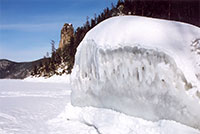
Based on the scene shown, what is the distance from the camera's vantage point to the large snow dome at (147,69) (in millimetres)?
2787

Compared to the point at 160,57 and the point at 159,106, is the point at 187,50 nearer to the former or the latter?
the point at 160,57

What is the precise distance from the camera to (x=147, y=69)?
3273mm

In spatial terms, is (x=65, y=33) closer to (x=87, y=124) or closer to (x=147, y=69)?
(x=87, y=124)

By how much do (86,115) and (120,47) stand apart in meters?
2.15

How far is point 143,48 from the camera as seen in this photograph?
3.27 metres

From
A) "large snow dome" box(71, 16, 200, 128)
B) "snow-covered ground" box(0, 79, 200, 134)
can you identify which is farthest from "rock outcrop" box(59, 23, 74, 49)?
"large snow dome" box(71, 16, 200, 128)

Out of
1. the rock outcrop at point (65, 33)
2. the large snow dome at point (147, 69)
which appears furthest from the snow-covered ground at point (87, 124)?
the rock outcrop at point (65, 33)

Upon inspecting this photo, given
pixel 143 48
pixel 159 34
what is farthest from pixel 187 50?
pixel 143 48

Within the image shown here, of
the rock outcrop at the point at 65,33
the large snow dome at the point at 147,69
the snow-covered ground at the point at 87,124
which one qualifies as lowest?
the snow-covered ground at the point at 87,124

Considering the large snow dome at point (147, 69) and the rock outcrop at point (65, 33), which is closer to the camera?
the large snow dome at point (147, 69)

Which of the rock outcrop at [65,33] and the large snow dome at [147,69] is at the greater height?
the rock outcrop at [65,33]

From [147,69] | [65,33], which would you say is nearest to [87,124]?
[147,69]

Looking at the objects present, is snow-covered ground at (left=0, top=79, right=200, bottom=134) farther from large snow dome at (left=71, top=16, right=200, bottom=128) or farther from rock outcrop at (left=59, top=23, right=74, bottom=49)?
rock outcrop at (left=59, top=23, right=74, bottom=49)

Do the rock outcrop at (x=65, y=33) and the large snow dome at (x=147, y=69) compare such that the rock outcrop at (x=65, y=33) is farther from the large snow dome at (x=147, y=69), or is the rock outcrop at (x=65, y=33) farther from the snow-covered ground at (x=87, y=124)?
the large snow dome at (x=147, y=69)
